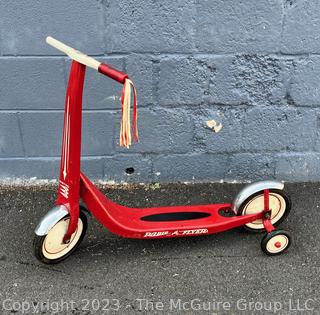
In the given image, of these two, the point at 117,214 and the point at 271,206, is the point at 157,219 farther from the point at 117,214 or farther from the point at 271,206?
the point at 271,206

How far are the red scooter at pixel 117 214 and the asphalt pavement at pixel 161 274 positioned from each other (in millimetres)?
108

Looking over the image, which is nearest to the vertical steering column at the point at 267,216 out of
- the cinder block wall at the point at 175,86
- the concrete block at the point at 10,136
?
the cinder block wall at the point at 175,86

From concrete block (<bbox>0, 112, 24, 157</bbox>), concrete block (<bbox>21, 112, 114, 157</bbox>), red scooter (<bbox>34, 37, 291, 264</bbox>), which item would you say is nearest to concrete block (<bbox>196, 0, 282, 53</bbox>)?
red scooter (<bbox>34, 37, 291, 264</bbox>)

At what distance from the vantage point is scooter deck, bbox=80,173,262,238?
218cm

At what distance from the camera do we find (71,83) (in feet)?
6.23

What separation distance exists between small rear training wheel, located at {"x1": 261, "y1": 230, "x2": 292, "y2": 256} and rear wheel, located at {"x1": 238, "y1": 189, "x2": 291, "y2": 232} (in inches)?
6.7

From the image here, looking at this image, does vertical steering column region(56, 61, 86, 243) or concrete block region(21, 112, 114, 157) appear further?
A: concrete block region(21, 112, 114, 157)

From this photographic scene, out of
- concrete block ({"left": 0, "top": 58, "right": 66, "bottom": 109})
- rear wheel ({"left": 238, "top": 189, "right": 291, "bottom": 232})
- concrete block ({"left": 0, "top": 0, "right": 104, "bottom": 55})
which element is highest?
concrete block ({"left": 0, "top": 0, "right": 104, "bottom": 55})

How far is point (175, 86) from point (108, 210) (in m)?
Result: 0.80

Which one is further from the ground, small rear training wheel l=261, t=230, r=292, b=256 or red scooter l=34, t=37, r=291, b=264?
red scooter l=34, t=37, r=291, b=264

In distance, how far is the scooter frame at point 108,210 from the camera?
76.3 inches

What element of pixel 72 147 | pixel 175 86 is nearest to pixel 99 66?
pixel 72 147

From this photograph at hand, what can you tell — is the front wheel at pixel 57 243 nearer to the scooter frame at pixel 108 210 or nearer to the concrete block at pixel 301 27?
the scooter frame at pixel 108 210

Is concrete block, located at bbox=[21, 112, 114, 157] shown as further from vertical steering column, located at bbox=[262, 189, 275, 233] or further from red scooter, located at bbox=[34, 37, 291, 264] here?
vertical steering column, located at bbox=[262, 189, 275, 233]
